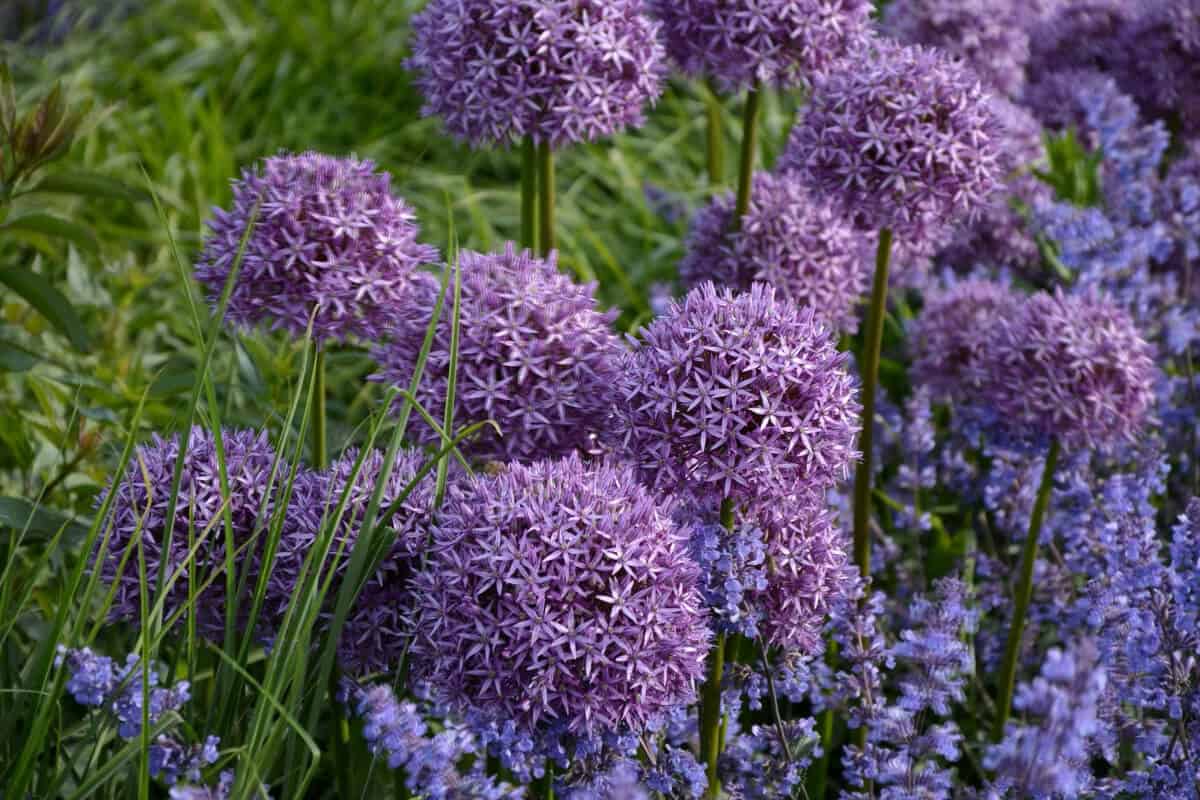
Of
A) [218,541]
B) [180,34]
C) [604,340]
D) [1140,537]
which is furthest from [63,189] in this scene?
[180,34]

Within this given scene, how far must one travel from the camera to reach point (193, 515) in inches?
93.6

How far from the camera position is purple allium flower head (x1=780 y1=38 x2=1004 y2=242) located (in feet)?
9.07

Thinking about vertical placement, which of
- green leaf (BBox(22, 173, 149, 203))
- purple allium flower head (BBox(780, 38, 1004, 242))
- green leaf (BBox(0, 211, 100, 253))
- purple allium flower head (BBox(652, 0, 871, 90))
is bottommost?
green leaf (BBox(0, 211, 100, 253))

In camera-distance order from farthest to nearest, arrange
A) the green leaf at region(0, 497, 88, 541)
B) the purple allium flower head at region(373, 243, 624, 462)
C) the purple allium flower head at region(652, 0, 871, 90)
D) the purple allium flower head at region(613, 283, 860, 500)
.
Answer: the purple allium flower head at region(652, 0, 871, 90), the green leaf at region(0, 497, 88, 541), the purple allium flower head at region(373, 243, 624, 462), the purple allium flower head at region(613, 283, 860, 500)

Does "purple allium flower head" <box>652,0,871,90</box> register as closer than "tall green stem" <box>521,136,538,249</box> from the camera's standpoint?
Yes

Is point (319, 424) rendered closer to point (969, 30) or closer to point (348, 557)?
point (348, 557)

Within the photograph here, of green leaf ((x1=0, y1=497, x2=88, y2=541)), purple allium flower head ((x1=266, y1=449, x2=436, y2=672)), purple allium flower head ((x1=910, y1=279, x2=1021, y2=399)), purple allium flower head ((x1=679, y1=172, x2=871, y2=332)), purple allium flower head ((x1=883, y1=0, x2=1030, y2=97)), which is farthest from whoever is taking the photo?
purple allium flower head ((x1=883, y1=0, x2=1030, y2=97))

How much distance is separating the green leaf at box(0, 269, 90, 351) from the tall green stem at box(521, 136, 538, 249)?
3.58 feet

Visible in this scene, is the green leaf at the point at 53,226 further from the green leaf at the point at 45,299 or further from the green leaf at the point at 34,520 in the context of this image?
the green leaf at the point at 34,520

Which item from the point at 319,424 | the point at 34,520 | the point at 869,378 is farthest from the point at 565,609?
the point at 34,520

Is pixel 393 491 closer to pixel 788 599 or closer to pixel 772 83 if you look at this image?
pixel 788 599

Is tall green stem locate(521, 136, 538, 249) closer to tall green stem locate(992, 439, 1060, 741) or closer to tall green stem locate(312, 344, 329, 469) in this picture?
tall green stem locate(312, 344, 329, 469)

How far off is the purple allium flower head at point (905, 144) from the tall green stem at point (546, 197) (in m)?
0.58

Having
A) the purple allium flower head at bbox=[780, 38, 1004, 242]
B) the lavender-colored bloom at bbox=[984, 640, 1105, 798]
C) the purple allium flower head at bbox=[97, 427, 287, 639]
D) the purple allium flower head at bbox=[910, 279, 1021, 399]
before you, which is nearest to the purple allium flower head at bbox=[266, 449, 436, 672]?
the purple allium flower head at bbox=[97, 427, 287, 639]
